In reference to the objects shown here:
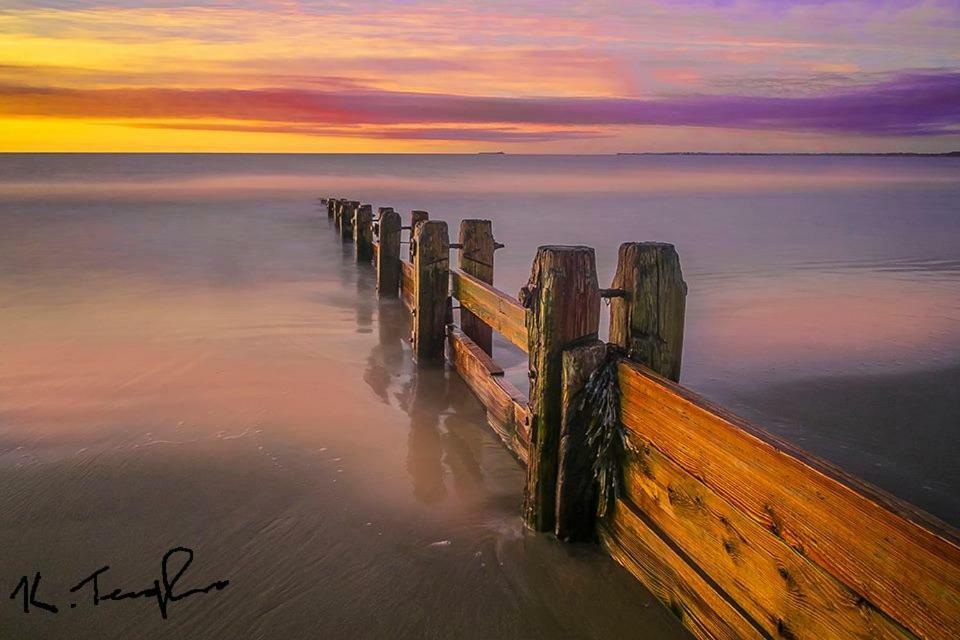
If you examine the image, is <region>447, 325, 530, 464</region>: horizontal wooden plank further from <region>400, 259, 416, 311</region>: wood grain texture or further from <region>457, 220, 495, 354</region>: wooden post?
<region>400, 259, 416, 311</region>: wood grain texture

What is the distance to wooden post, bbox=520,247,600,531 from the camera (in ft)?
10.8

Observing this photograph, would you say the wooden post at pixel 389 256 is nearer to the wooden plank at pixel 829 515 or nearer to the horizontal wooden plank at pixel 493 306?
the horizontal wooden plank at pixel 493 306

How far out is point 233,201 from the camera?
36188 mm

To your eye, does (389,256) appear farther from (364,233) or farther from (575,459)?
(575,459)

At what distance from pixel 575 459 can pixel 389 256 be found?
712cm

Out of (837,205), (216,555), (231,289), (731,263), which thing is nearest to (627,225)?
(731,263)

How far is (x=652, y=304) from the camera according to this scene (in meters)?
3.10

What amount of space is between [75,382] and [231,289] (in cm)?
539

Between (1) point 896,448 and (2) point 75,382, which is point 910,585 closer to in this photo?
(1) point 896,448

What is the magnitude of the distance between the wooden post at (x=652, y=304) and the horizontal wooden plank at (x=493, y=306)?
35.9 inches

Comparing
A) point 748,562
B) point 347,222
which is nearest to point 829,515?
point 748,562

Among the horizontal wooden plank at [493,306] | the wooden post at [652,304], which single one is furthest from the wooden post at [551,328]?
the horizontal wooden plank at [493,306]
